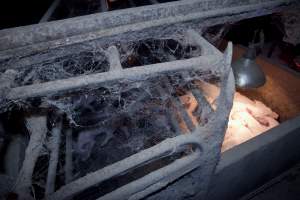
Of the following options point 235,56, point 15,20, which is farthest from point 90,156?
point 235,56

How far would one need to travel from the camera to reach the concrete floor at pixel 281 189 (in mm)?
3166

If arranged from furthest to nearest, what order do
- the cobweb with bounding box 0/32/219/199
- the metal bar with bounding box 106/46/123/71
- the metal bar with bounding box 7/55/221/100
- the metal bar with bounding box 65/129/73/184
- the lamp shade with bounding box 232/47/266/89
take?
the lamp shade with bounding box 232/47/266/89
the cobweb with bounding box 0/32/219/199
the metal bar with bounding box 65/129/73/184
the metal bar with bounding box 106/46/123/71
the metal bar with bounding box 7/55/221/100

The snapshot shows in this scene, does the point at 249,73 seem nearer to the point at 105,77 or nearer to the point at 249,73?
the point at 249,73

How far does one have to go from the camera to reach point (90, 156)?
3.29m

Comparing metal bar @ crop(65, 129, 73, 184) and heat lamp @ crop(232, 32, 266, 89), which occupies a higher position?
heat lamp @ crop(232, 32, 266, 89)

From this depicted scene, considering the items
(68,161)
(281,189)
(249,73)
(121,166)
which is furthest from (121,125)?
(281,189)

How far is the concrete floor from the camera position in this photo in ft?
10.4

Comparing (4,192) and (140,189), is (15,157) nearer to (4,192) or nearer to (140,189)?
(4,192)

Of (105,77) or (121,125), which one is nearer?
(105,77)

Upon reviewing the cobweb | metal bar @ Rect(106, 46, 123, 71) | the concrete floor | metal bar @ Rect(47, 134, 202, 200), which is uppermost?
metal bar @ Rect(106, 46, 123, 71)

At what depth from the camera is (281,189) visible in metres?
3.26

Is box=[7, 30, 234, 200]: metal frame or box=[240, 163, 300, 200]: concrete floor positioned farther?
box=[240, 163, 300, 200]: concrete floor

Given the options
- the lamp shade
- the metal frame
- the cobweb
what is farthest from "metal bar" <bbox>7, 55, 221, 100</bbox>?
the lamp shade

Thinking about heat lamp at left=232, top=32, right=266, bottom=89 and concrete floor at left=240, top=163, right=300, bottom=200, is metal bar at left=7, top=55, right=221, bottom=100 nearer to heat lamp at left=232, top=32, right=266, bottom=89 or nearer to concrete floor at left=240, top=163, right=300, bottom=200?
heat lamp at left=232, top=32, right=266, bottom=89
